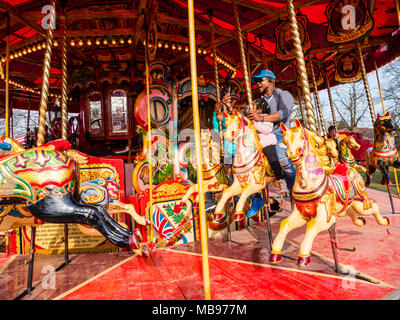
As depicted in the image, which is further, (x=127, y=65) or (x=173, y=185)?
(x=127, y=65)

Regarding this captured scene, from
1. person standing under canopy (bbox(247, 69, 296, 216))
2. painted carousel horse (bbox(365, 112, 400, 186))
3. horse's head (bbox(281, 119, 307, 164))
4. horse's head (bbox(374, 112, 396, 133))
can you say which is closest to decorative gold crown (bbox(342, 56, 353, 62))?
painted carousel horse (bbox(365, 112, 400, 186))

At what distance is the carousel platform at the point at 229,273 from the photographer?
6.71ft

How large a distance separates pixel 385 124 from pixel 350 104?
18.2 meters

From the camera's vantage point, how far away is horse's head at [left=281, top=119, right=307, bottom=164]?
1.78 m

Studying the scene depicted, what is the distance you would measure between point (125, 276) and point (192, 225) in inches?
60.5

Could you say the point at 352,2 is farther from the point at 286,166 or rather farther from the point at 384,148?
the point at 286,166

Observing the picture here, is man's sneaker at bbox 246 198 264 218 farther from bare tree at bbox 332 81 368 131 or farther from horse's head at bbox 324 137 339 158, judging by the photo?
bare tree at bbox 332 81 368 131

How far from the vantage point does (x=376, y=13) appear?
5.38 m

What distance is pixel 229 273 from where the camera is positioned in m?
2.49

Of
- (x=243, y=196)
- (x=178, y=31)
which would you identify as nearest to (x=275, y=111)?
(x=243, y=196)
